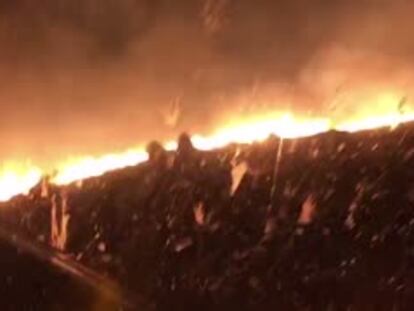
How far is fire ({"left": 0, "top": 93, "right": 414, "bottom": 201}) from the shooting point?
2261cm

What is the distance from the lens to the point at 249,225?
1852 cm


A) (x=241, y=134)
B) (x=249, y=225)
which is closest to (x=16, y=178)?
(x=241, y=134)

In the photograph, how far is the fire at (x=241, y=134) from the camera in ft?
74.2

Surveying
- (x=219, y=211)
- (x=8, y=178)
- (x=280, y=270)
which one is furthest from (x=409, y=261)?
(x=8, y=178)

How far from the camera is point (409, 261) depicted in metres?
16.8

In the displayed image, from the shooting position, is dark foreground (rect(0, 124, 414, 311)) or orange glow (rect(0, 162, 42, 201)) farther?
orange glow (rect(0, 162, 42, 201))

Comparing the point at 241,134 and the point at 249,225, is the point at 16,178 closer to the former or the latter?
the point at 241,134

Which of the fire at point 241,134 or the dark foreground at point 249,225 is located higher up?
the fire at point 241,134

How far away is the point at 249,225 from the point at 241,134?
6.08 metres

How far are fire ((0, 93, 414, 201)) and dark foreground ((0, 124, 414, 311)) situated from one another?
34.4 inches

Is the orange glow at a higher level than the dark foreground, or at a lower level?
higher

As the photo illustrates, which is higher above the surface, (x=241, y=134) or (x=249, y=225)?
(x=241, y=134)

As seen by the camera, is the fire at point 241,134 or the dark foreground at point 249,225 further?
the fire at point 241,134

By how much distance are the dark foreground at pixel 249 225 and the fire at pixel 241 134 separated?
0.87 meters
